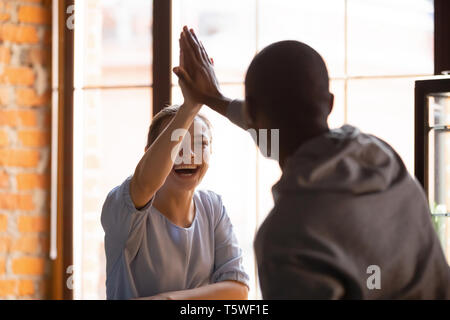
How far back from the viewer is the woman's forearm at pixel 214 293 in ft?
4.28

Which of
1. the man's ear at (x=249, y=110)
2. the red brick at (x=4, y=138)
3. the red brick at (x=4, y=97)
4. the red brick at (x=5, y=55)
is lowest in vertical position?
the man's ear at (x=249, y=110)

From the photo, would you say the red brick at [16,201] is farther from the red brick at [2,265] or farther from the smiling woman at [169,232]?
the smiling woman at [169,232]

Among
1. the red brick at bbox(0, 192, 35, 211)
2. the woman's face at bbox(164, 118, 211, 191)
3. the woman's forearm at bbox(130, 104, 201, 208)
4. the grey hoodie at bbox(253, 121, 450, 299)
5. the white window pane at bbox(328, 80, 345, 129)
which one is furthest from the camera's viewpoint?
the red brick at bbox(0, 192, 35, 211)

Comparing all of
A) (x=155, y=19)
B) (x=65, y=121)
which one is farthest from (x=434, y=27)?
(x=65, y=121)

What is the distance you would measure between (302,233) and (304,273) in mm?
45

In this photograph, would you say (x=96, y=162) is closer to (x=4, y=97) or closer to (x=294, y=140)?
(x=4, y=97)

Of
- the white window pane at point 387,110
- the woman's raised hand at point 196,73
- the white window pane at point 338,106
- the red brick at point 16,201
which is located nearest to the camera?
the woman's raised hand at point 196,73

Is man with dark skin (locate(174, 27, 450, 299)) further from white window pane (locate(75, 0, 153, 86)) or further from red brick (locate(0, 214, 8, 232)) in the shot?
red brick (locate(0, 214, 8, 232))

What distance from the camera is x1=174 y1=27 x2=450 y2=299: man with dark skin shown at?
74cm

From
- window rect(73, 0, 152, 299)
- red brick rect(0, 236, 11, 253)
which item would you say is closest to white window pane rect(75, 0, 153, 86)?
Result: window rect(73, 0, 152, 299)

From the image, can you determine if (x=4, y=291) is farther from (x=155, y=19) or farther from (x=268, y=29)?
(x=268, y=29)

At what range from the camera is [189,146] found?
4.84 feet

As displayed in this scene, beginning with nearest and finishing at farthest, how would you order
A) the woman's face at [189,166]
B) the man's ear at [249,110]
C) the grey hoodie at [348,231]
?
the grey hoodie at [348,231] → the man's ear at [249,110] → the woman's face at [189,166]

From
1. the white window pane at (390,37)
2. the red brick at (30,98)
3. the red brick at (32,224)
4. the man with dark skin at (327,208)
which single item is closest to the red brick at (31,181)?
the red brick at (32,224)
